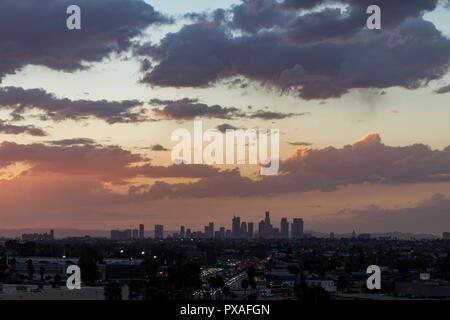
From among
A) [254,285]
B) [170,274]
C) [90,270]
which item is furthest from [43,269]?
[254,285]
